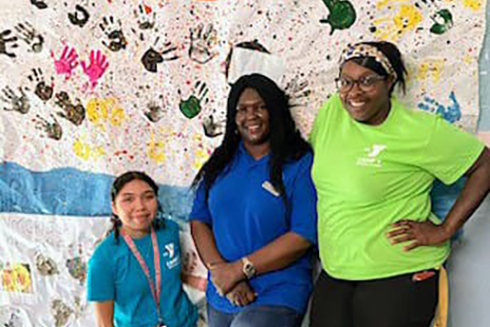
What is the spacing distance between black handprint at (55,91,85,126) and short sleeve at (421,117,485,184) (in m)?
1.26

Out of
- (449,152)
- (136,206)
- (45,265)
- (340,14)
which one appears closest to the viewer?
(449,152)

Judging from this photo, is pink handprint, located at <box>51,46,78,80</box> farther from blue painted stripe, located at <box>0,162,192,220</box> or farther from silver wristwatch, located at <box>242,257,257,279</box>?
silver wristwatch, located at <box>242,257,257,279</box>

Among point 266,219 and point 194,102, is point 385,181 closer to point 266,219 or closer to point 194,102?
point 266,219

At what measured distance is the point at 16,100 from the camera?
2.07m

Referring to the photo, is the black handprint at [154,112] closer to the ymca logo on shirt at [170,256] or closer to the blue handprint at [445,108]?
the ymca logo on shirt at [170,256]

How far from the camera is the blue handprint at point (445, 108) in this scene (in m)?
1.57

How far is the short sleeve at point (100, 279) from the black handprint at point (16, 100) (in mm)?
713

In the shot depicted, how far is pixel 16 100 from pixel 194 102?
738mm

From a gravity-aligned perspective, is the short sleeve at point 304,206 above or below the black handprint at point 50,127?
below

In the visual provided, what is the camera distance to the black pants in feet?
4.56

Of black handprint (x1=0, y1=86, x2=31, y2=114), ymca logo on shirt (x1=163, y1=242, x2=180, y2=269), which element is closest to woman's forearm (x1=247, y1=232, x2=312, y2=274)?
ymca logo on shirt (x1=163, y1=242, x2=180, y2=269)

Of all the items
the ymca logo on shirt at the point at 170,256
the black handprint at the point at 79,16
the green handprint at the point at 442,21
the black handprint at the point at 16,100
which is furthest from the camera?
the black handprint at the point at 16,100

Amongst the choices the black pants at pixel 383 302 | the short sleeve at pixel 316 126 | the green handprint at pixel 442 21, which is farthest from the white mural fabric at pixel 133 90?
the black pants at pixel 383 302

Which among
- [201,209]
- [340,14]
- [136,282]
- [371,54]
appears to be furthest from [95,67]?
[371,54]
